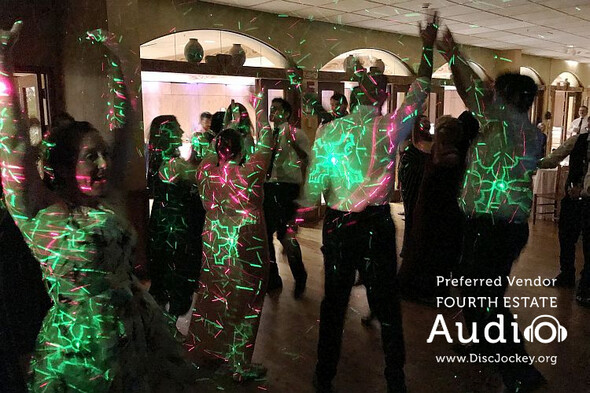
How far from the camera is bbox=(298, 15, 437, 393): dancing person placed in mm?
2117

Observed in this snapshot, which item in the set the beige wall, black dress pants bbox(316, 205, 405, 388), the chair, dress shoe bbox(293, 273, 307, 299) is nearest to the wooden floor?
dress shoe bbox(293, 273, 307, 299)

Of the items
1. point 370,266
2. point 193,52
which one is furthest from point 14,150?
point 193,52

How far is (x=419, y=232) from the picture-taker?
3410mm

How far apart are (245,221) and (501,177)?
1.27 metres

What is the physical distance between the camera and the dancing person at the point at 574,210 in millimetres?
3309

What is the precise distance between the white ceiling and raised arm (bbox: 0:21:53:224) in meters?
4.16

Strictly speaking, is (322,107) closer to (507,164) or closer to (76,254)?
(507,164)

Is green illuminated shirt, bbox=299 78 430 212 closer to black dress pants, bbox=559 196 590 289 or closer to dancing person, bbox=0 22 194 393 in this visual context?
dancing person, bbox=0 22 194 393

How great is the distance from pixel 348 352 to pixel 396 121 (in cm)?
140

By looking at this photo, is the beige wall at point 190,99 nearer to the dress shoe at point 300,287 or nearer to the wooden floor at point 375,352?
the dress shoe at point 300,287

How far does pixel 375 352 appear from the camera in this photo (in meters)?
2.75

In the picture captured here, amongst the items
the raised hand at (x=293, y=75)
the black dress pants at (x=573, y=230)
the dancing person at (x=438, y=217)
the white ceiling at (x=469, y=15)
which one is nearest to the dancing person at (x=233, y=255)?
the dancing person at (x=438, y=217)

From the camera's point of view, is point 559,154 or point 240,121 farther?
point 559,154

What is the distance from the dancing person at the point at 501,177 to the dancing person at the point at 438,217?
69 centimetres
